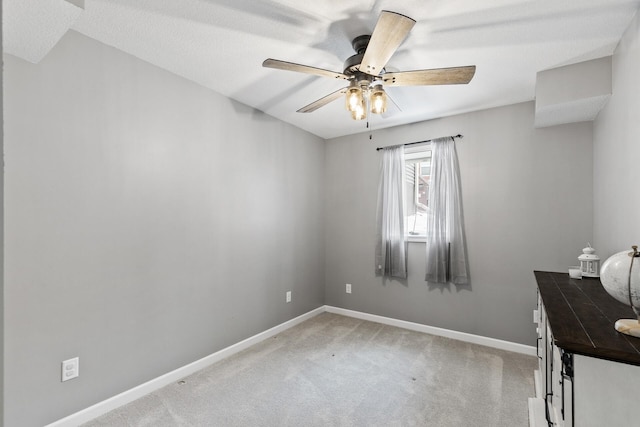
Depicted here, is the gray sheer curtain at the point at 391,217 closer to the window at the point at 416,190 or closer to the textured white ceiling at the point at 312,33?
the window at the point at 416,190

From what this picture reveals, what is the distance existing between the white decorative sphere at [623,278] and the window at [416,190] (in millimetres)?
2531

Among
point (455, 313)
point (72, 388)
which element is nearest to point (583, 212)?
point (455, 313)

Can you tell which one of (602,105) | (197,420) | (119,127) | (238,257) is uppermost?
(602,105)

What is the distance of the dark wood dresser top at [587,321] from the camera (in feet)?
3.33

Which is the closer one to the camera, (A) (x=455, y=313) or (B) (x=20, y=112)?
Answer: (B) (x=20, y=112)

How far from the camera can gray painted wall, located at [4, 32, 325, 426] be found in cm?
180

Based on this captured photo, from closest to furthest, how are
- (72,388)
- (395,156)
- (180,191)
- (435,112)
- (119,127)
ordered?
(72,388) → (119,127) → (180,191) → (435,112) → (395,156)

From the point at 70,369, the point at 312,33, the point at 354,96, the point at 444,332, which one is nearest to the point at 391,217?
the point at 444,332

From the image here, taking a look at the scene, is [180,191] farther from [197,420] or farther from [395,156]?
[395,156]

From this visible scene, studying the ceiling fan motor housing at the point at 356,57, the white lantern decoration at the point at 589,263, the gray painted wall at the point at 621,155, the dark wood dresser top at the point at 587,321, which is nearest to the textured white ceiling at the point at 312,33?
the ceiling fan motor housing at the point at 356,57

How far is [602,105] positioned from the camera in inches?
95.1

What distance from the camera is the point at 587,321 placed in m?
1.27

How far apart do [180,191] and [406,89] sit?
2.11 meters

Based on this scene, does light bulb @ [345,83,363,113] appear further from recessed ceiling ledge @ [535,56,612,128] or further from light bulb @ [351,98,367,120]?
recessed ceiling ledge @ [535,56,612,128]
